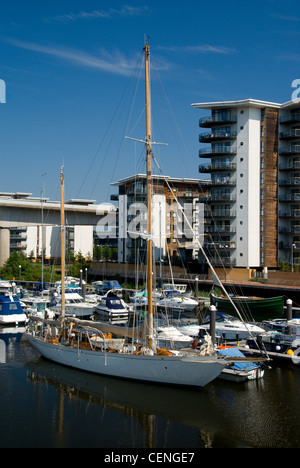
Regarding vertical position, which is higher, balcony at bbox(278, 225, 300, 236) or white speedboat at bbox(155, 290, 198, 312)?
balcony at bbox(278, 225, 300, 236)

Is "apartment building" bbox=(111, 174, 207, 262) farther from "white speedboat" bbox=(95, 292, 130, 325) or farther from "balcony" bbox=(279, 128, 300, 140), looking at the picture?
"white speedboat" bbox=(95, 292, 130, 325)

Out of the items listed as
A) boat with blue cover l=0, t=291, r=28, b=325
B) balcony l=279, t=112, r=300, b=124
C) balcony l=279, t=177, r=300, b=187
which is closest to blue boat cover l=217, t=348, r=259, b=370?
boat with blue cover l=0, t=291, r=28, b=325

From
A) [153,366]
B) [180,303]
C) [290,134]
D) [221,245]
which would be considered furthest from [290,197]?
[153,366]

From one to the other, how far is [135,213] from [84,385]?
53.8 meters

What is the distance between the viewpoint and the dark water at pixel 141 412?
17.1 metres

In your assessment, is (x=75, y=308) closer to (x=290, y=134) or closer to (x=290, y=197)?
(x=290, y=197)

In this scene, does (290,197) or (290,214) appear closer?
(290,214)

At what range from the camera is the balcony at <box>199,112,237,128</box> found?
204 feet

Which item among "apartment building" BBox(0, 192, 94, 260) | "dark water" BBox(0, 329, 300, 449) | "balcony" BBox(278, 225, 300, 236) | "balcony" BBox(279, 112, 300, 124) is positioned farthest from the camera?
"apartment building" BBox(0, 192, 94, 260)

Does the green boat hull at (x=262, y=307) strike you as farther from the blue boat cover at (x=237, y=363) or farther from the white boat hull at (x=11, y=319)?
the white boat hull at (x=11, y=319)

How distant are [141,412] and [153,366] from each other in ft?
10.2

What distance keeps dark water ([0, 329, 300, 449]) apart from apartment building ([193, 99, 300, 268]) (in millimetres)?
36231

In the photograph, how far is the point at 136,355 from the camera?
76.3 ft

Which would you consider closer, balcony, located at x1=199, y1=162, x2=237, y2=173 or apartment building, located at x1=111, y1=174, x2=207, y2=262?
balcony, located at x1=199, y1=162, x2=237, y2=173
